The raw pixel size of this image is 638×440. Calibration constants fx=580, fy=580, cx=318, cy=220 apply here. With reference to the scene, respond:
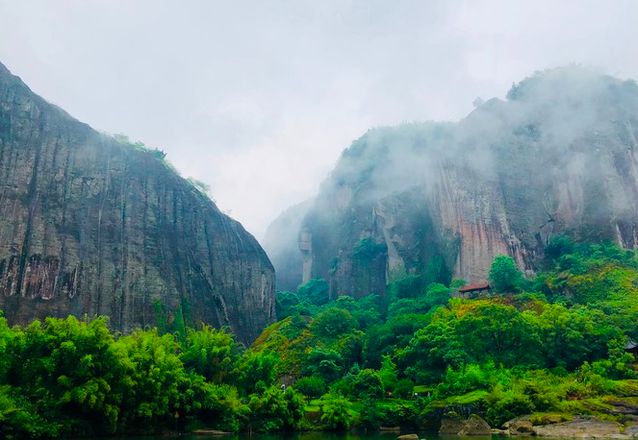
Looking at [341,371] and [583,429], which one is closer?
[583,429]

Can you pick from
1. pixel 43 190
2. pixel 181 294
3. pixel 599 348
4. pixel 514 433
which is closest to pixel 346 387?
pixel 514 433

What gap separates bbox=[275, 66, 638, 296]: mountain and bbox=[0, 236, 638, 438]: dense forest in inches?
591

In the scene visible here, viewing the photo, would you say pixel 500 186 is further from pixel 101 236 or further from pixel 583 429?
pixel 583 429

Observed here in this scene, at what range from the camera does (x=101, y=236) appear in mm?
50656

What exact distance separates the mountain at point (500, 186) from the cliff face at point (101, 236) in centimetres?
1913

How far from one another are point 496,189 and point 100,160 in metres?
41.9

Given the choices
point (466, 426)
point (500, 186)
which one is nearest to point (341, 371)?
point (466, 426)

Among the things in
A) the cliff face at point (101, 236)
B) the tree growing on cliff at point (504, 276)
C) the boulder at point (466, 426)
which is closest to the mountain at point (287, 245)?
the cliff face at point (101, 236)

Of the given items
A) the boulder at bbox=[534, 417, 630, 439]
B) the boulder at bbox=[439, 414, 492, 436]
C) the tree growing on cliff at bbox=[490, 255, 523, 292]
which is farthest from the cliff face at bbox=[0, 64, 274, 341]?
the boulder at bbox=[534, 417, 630, 439]

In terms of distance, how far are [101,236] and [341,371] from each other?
25.3 m

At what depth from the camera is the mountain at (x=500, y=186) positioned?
62031 mm

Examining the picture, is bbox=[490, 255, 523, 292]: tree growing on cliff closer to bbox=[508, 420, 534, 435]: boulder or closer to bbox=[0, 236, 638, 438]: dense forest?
bbox=[0, 236, 638, 438]: dense forest

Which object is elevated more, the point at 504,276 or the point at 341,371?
the point at 504,276

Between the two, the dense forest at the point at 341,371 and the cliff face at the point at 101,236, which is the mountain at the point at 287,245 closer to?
the cliff face at the point at 101,236
